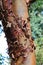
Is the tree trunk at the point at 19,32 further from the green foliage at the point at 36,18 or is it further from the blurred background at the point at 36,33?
the green foliage at the point at 36,18

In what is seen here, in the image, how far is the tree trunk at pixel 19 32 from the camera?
0.88 metres

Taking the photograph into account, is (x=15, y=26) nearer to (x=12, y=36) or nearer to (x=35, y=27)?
(x=12, y=36)

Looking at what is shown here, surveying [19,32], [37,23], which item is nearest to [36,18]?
[37,23]

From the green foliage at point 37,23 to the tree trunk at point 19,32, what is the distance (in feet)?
1.29

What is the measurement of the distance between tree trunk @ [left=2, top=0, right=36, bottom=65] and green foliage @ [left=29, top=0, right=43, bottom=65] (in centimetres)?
39

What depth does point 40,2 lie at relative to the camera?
159 cm

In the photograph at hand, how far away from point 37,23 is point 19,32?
2.14ft

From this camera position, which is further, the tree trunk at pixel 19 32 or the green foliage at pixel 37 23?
the green foliage at pixel 37 23

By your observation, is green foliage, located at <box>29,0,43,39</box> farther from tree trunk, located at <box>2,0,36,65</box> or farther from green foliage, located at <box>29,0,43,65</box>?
tree trunk, located at <box>2,0,36,65</box>

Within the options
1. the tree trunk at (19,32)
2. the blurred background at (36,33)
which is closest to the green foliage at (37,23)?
the blurred background at (36,33)

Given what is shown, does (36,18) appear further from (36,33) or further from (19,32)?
(19,32)

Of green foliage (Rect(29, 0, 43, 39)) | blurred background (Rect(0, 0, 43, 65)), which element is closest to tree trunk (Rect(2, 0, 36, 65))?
blurred background (Rect(0, 0, 43, 65))

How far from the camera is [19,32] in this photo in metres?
0.90

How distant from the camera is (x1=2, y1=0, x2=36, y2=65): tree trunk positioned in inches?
34.5
